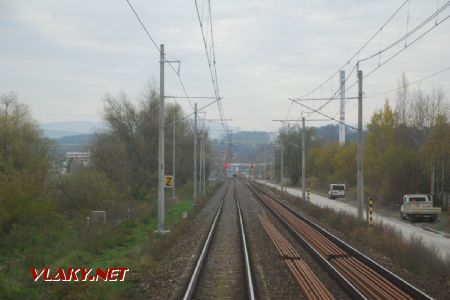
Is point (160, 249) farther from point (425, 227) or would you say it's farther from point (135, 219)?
point (425, 227)

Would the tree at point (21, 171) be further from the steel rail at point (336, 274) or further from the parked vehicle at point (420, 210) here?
the parked vehicle at point (420, 210)

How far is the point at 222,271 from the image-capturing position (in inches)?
640

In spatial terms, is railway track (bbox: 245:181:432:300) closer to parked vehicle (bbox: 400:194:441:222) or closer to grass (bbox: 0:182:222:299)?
grass (bbox: 0:182:222:299)

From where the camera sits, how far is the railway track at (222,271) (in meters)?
13.0

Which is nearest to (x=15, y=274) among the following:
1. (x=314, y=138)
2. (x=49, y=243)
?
(x=49, y=243)

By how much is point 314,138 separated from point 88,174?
3117 inches

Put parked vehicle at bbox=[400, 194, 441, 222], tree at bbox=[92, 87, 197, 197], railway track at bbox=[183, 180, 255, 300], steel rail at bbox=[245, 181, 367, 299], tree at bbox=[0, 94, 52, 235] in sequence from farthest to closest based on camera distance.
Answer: tree at bbox=[92, 87, 197, 197]
parked vehicle at bbox=[400, 194, 441, 222]
tree at bbox=[0, 94, 52, 235]
railway track at bbox=[183, 180, 255, 300]
steel rail at bbox=[245, 181, 367, 299]

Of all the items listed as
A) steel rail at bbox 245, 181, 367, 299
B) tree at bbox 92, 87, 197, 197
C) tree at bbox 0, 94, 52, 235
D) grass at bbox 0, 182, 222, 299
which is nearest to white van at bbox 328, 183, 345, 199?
tree at bbox 92, 87, 197, 197

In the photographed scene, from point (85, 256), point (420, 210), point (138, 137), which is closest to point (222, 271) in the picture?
point (85, 256)

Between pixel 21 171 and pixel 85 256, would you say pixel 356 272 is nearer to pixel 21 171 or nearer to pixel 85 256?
pixel 85 256

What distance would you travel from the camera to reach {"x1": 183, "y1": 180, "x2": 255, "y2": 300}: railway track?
13.0m

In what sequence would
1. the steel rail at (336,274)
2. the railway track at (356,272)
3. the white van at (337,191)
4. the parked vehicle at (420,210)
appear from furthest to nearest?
the white van at (337,191)
the parked vehicle at (420,210)
the railway track at (356,272)
the steel rail at (336,274)

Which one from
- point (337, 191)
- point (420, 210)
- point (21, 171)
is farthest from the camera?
point (337, 191)

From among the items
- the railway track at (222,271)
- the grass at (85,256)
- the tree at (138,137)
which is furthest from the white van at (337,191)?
the railway track at (222,271)
